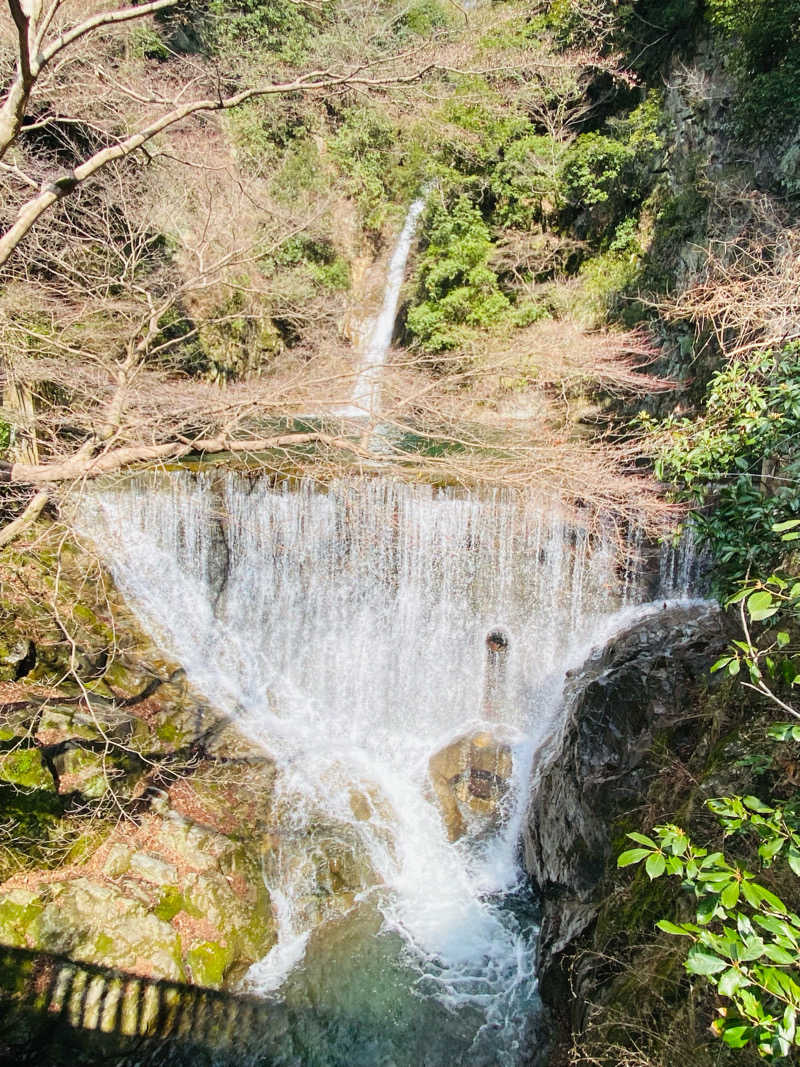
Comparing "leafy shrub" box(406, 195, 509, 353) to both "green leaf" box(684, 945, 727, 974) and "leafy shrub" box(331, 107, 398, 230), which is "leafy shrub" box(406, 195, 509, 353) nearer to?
"leafy shrub" box(331, 107, 398, 230)

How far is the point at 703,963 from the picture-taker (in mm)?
1104

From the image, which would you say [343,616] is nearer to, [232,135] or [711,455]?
[711,455]

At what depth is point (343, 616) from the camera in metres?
7.61

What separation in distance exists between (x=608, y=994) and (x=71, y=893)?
162 inches

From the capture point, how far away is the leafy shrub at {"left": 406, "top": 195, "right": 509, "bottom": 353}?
12.3m

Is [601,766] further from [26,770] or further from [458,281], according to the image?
[458,281]

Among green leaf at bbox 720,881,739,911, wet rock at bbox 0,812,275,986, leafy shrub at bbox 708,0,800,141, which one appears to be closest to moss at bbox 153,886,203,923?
wet rock at bbox 0,812,275,986

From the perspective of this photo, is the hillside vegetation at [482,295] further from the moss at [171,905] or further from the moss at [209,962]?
the moss at [209,962]

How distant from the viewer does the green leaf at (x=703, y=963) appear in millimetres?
1081

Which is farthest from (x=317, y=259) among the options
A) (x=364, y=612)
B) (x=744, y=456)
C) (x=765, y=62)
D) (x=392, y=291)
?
(x=744, y=456)

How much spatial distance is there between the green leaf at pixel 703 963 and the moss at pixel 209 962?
16.1 feet

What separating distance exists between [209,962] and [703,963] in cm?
494

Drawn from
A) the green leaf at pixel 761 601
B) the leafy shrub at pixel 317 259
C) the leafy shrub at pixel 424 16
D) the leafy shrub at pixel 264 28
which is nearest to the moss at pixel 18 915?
the green leaf at pixel 761 601

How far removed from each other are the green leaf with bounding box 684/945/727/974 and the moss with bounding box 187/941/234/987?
193 inches
